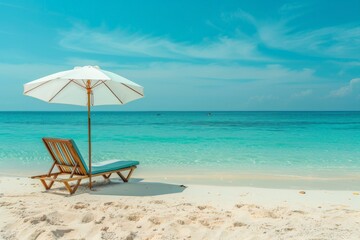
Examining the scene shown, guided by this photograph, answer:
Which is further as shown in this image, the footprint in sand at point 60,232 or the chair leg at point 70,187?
the chair leg at point 70,187

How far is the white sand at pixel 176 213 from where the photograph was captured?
3.62m

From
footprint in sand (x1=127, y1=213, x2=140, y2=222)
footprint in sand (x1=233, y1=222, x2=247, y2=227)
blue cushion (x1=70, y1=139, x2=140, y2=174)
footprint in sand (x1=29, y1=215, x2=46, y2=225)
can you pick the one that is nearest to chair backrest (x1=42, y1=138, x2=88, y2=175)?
blue cushion (x1=70, y1=139, x2=140, y2=174)

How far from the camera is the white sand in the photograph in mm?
3621

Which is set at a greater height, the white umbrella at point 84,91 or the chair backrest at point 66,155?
the white umbrella at point 84,91

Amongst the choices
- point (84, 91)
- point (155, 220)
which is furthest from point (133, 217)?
point (84, 91)

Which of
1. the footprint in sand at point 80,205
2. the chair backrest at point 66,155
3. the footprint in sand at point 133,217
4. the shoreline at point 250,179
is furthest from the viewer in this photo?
the shoreline at point 250,179

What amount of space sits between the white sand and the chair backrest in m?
0.42

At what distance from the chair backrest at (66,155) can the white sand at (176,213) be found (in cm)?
42

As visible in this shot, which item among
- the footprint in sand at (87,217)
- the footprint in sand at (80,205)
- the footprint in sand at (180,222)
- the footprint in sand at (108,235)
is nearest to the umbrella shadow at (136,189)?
the footprint in sand at (80,205)

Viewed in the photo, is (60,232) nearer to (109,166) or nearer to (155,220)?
(155,220)

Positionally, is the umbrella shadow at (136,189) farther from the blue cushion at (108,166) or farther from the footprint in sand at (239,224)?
the footprint in sand at (239,224)

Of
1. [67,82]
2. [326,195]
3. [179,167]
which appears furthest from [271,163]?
[67,82]

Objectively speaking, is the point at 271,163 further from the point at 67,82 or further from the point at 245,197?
the point at 67,82

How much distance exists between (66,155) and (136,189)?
1379 mm
